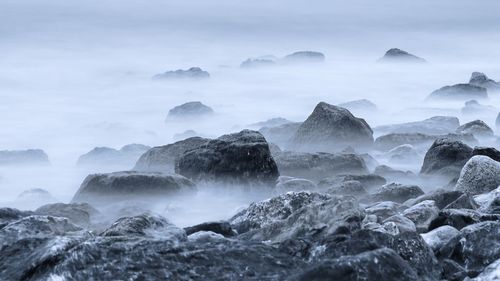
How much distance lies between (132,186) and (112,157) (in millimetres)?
4503

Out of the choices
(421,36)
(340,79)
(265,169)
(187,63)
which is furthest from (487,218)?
(421,36)

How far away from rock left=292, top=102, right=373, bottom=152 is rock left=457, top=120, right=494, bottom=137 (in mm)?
2253

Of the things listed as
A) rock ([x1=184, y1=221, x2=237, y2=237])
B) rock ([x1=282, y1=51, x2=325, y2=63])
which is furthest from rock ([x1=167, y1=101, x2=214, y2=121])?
rock ([x1=282, y1=51, x2=325, y2=63])

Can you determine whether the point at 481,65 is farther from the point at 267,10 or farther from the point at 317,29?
the point at 267,10

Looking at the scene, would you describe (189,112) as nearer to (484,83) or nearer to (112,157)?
(112,157)

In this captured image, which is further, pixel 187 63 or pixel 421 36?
pixel 421 36

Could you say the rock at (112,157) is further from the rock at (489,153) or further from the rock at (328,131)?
the rock at (489,153)

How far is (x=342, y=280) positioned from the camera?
13.8ft

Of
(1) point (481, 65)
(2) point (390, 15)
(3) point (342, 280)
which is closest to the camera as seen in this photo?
(3) point (342, 280)

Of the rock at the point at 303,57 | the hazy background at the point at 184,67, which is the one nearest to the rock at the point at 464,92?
the hazy background at the point at 184,67

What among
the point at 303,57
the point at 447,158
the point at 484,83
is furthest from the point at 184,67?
the point at 447,158

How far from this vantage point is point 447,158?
35.0 ft

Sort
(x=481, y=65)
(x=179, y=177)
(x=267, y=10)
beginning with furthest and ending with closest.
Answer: (x=267, y=10) < (x=481, y=65) < (x=179, y=177)

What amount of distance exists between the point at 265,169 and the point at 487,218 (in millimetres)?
3700
